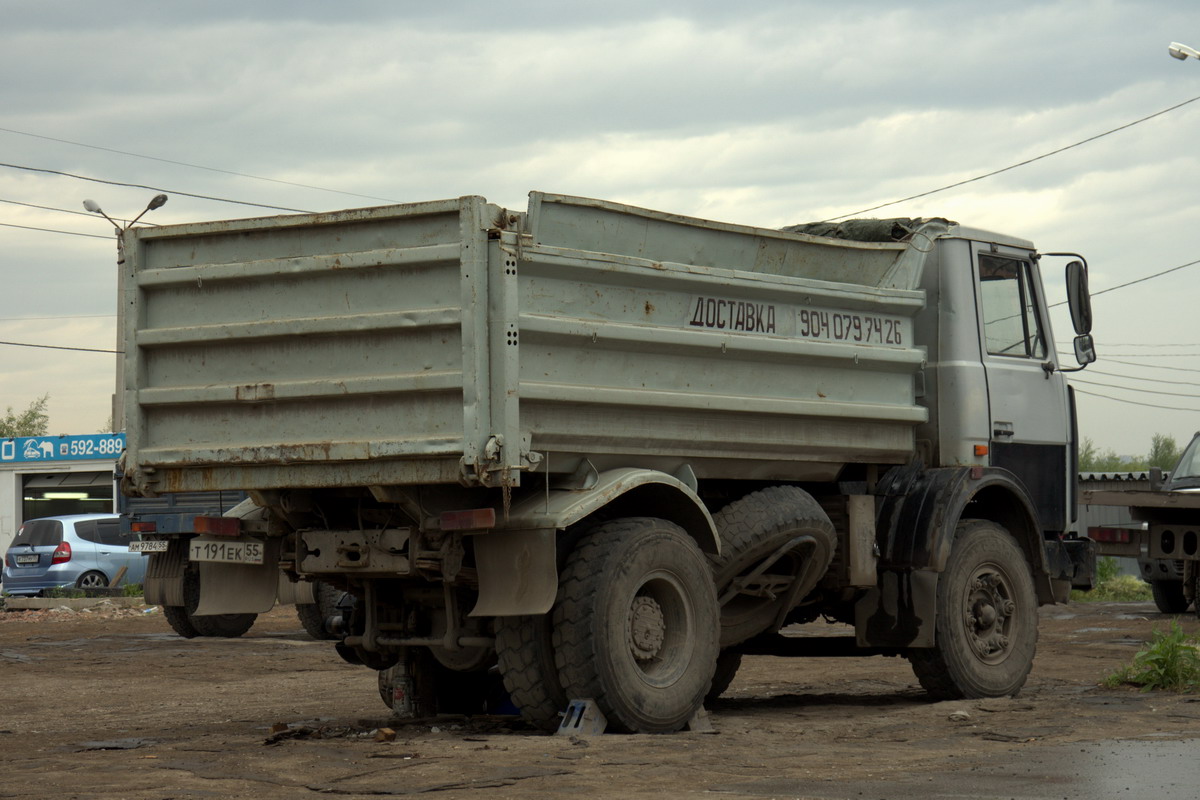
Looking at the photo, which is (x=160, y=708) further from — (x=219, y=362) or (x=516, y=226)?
(x=516, y=226)

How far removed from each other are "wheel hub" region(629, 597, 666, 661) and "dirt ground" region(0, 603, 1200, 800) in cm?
48

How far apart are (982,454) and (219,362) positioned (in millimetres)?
4689

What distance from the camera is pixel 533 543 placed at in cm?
745

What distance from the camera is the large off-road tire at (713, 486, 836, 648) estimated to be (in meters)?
8.55

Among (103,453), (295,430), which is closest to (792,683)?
(295,430)

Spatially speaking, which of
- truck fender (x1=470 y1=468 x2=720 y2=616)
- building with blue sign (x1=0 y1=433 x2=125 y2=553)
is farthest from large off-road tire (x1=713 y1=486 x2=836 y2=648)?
building with blue sign (x1=0 y1=433 x2=125 y2=553)

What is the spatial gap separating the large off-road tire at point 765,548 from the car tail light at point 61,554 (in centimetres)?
1961

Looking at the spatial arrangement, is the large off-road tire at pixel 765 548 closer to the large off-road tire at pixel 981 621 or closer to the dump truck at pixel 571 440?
the dump truck at pixel 571 440

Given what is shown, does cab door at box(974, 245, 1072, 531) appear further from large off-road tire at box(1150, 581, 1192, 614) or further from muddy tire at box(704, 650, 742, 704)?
large off-road tire at box(1150, 581, 1192, 614)

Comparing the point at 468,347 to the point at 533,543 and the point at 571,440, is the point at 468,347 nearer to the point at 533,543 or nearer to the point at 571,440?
the point at 571,440

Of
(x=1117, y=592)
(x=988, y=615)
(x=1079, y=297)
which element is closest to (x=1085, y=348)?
(x=1079, y=297)

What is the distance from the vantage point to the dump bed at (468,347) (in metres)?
7.34

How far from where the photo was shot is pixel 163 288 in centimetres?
824

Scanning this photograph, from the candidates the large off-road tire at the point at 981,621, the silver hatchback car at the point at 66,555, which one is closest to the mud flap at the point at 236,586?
the large off-road tire at the point at 981,621
